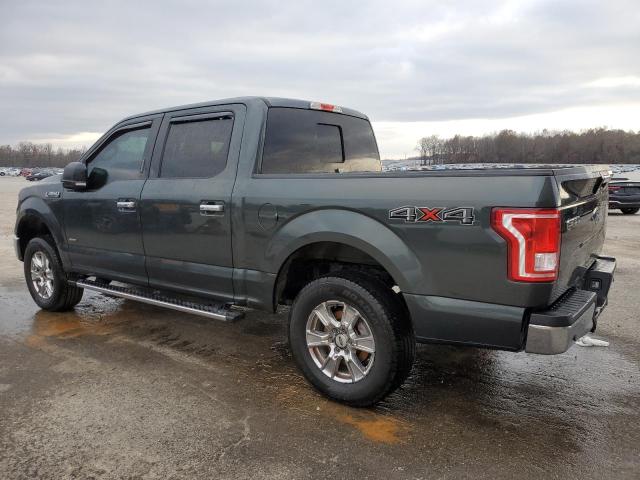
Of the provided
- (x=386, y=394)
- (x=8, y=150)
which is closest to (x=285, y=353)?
(x=386, y=394)

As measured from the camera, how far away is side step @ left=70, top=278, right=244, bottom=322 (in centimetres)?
382

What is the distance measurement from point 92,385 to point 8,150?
162675mm

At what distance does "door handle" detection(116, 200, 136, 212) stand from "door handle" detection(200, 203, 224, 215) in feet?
2.81

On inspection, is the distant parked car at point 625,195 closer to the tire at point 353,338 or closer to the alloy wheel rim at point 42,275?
the tire at point 353,338

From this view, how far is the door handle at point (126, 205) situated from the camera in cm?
435

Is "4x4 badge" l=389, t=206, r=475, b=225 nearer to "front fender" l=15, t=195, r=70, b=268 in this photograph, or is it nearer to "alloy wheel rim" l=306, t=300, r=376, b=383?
"alloy wheel rim" l=306, t=300, r=376, b=383

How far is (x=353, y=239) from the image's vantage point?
311cm

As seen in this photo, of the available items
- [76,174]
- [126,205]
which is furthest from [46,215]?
[126,205]

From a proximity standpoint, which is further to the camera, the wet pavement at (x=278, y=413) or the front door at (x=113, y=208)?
the front door at (x=113, y=208)

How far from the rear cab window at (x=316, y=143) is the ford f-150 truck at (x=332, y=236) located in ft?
0.05

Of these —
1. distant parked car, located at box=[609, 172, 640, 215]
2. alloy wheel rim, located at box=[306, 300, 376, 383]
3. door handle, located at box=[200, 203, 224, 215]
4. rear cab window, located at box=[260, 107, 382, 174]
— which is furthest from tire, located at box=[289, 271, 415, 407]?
distant parked car, located at box=[609, 172, 640, 215]

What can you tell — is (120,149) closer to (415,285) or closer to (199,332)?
(199,332)

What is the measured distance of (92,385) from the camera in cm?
365

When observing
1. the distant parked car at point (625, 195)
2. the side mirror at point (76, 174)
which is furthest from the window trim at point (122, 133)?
the distant parked car at point (625, 195)
